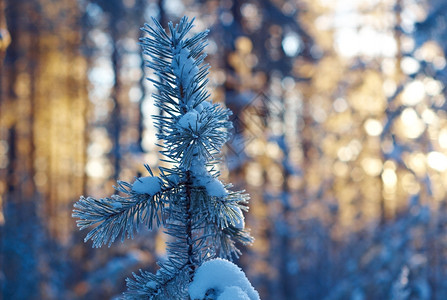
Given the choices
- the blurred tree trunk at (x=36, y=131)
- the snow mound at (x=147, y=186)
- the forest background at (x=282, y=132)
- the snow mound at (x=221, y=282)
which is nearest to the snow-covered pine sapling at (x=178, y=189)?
the snow mound at (x=147, y=186)

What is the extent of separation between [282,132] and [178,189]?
9975 mm

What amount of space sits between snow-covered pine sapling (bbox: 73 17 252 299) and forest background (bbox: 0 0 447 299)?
2933mm

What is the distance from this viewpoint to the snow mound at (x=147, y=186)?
1.88m

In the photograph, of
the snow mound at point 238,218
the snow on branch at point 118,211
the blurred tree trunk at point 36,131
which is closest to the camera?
the snow on branch at point 118,211

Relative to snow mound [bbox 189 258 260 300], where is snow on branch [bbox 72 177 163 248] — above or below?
above

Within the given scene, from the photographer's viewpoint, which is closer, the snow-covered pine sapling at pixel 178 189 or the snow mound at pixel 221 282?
the snow mound at pixel 221 282

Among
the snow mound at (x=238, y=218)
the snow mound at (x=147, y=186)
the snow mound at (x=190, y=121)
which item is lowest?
the snow mound at (x=238, y=218)

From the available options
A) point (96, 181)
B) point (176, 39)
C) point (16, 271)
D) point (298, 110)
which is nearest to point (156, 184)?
point (176, 39)

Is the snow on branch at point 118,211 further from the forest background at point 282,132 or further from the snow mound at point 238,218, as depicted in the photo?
the forest background at point 282,132

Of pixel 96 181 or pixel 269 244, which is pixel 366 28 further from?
pixel 96 181

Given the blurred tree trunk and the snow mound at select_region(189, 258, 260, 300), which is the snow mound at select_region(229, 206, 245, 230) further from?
the blurred tree trunk

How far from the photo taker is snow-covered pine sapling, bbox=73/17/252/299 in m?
1.84

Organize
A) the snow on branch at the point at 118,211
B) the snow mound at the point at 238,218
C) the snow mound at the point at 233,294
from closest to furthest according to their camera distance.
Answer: the snow mound at the point at 233,294 < the snow on branch at the point at 118,211 < the snow mound at the point at 238,218

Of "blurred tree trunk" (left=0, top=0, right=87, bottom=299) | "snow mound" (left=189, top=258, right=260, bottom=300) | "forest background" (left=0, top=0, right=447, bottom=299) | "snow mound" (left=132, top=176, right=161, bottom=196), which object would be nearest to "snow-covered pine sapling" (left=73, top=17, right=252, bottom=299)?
"snow mound" (left=132, top=176, right=161, bottom=196)
